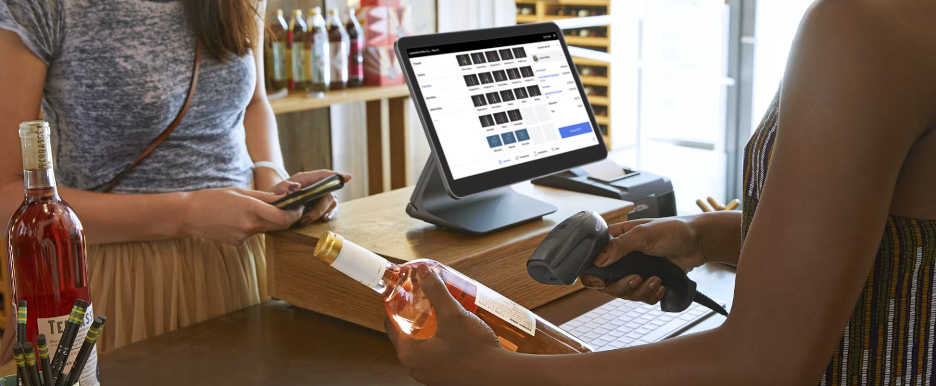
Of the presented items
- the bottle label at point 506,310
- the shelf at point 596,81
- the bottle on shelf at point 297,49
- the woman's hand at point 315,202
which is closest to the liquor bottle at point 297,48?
the bottle on shelf at point 297,49

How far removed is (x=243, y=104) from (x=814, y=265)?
3.80 feet

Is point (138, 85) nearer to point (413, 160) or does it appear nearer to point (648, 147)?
point (413, 160)

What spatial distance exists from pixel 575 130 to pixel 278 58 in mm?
1474

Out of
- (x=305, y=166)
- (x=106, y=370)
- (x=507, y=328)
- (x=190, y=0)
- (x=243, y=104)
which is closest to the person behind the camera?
(x=507, y=328)

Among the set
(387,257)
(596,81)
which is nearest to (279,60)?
(387,257)

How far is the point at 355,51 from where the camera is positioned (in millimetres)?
2752

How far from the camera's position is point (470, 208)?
4.25 ft

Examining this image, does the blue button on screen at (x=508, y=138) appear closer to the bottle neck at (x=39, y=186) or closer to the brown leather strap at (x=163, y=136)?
the brown leather strap at (x=163, y=136)

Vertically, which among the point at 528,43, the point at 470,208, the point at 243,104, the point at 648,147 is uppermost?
the point at 528,43

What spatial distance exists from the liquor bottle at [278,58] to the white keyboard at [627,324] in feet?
5.45

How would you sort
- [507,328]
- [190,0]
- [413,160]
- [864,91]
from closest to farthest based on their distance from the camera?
[864,91] → [507,328] → [190,0] → [413,160]

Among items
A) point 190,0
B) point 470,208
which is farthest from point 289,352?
point 190,0

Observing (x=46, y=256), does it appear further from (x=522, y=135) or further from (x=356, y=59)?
(x=356, y=59)

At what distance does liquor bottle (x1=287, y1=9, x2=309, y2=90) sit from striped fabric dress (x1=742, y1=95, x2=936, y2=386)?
204cm
